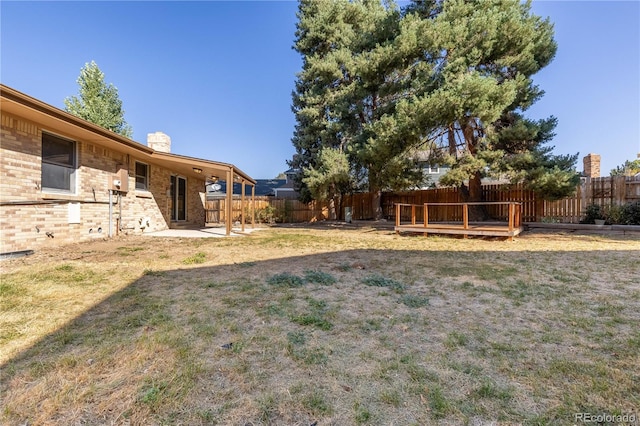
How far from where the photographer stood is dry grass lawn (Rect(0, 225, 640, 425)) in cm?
161

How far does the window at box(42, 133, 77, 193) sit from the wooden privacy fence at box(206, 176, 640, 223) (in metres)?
11.0

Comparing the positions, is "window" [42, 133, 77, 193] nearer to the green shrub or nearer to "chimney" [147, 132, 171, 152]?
"chimney" [147, 132, 171, 152]

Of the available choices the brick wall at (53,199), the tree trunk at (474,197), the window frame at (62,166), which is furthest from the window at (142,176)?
the tree trunk at (474,197)

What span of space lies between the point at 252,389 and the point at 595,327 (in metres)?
3.01

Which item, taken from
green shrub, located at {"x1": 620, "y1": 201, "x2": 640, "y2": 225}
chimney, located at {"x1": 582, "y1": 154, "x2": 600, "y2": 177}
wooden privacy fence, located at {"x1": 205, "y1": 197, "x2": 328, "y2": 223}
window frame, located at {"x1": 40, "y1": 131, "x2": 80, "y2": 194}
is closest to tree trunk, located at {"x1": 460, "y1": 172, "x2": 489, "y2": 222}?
green shrub, located at {"x1": 620, "y1": 201, "x2": 640, "y2": 225}

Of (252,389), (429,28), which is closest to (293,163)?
(429,28)

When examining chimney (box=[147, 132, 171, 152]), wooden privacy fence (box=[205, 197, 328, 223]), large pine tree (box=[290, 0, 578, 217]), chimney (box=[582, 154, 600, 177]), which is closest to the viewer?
large pine tree (box=[290, 0, 578, 217])

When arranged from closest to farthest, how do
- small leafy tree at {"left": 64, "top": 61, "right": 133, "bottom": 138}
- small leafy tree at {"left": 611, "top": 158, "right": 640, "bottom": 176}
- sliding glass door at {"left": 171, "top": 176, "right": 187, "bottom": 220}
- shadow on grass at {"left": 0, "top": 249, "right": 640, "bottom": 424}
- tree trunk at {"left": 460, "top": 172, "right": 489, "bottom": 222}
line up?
shadow on grass at {"left": 0, "top": 249, "right": 640, "bottom": 424} → sliding glass door at {"left": 171, "top": 176, "right": 187, "bottom": 220} → tree trunk at {"left": 460, "top": 172, "right": 489, "bottom": 222} → small leafy tree at {"left": 64, "top": 61, "right": 133, "bottom": 138} → small leafy tree at {"left": 611, "top": 158, "right": 640, "bottom": 176}

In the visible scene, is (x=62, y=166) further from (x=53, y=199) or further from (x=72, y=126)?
(x=72, y=126)

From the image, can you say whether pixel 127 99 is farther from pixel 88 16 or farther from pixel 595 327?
pixel 595 327

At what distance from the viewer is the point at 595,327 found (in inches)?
101

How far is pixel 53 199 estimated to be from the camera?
6168 millimetres

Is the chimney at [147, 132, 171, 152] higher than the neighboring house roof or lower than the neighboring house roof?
higher

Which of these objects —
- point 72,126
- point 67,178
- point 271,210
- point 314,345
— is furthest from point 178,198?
point 314,345
